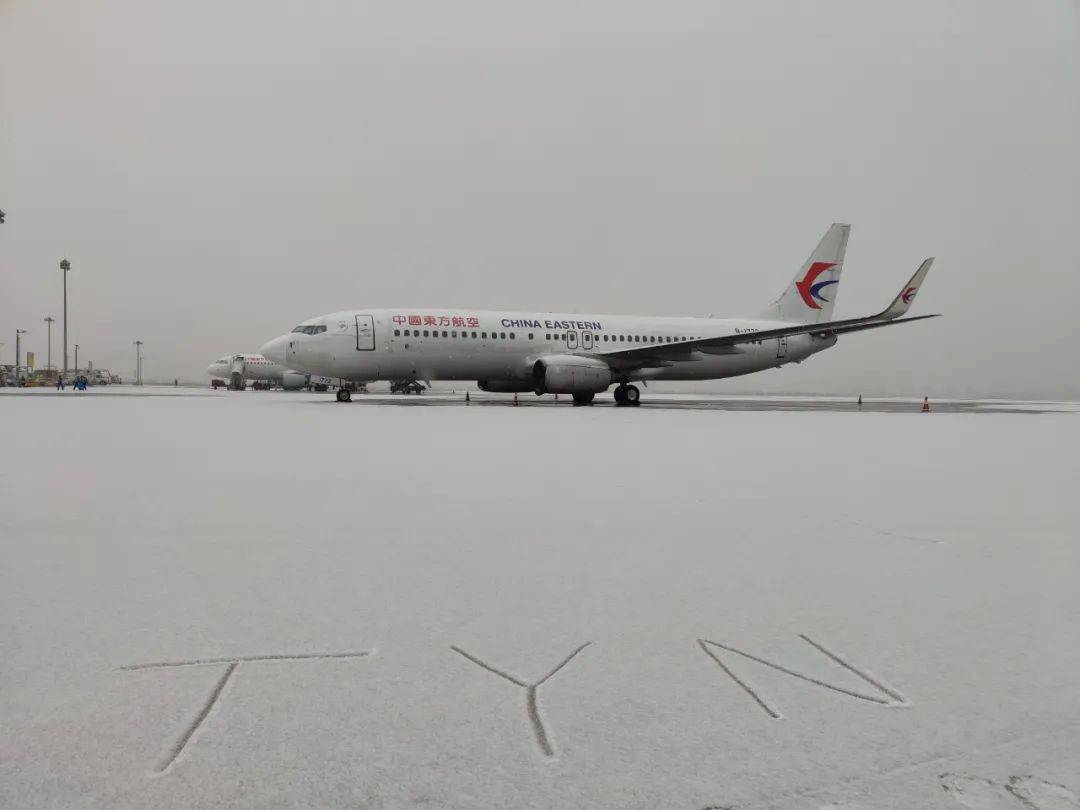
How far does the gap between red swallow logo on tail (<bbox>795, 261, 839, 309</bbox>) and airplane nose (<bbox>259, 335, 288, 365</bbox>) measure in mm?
Result: 21226

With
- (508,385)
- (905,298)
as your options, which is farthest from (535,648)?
(905,298)

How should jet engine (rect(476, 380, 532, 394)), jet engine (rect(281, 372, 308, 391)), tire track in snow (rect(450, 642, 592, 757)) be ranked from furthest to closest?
1. jet engine (rect(281, 372, 308, 391))
2. jet engine (rect(476, 380, 532, 394))
3. tire track in snow (rect(450, 642, 592, 757))

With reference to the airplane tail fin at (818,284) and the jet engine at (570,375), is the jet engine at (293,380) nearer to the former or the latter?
the jet engine at (570,375)

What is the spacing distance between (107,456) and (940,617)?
29.8ft

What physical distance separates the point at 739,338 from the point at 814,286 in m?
10.0

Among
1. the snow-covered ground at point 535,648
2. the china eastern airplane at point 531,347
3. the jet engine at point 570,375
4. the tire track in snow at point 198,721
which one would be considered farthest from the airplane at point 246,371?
the tire track in snow at point 198,721

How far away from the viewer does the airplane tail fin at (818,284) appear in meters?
32.0

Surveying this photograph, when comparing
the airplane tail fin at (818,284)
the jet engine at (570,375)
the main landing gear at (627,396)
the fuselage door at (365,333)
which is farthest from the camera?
the airplane tail fin at (818,284)

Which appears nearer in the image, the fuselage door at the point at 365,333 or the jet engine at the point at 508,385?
the fuselage door at the point at 365,333

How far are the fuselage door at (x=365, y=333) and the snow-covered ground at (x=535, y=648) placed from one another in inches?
705

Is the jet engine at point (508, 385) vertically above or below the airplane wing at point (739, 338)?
below

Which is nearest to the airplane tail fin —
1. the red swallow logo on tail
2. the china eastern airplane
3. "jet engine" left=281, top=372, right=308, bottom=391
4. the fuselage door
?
the red swallow logo on tail

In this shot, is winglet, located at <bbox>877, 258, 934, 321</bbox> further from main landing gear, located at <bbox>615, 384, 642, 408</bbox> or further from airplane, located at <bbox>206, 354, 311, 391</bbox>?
airplane, located at <bbox>206, 354, 311, 391</bbox>

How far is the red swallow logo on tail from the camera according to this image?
105 ft
